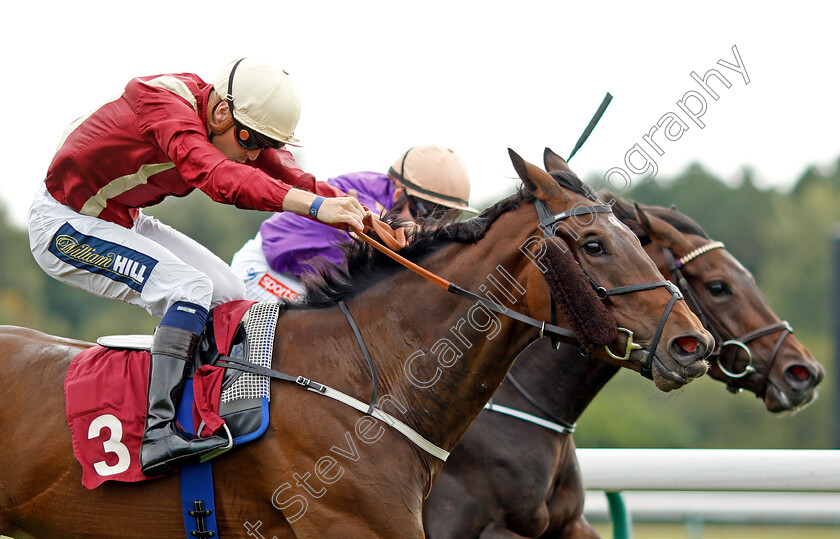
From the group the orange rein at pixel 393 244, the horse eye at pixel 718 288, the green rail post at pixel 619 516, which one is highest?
the horse eye at pixel 718 288

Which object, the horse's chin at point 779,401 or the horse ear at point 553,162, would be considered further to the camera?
the horse's chin at point 779,401

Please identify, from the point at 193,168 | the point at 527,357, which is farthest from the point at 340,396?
the point at 527,357

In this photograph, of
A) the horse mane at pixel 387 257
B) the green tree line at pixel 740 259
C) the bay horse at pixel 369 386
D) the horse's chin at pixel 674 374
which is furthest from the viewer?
the green tree line at pixel 740 259

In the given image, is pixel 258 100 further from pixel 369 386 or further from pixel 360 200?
pixel 360 200

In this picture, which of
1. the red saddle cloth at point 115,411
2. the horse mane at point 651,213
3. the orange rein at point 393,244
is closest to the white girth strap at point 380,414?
the red saddle cloth at point 115,411

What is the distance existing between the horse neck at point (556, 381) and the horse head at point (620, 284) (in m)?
1.42

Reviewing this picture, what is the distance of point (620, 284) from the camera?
335 centimetres

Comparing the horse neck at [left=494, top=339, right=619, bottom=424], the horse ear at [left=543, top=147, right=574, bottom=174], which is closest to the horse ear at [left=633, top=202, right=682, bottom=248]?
the horse neck at [left=494, top=339, right=619, bottom=424]

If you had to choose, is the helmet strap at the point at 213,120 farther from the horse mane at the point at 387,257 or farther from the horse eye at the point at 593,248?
the horse eye at the point at 593,248

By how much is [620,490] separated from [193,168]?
11.0ft

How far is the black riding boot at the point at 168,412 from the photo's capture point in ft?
11.0

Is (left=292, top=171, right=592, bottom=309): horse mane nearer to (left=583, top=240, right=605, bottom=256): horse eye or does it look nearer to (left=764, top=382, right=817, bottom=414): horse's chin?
(left=583, top=240, right=605, bottom=256): horse eye

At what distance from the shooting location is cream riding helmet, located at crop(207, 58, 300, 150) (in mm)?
3709

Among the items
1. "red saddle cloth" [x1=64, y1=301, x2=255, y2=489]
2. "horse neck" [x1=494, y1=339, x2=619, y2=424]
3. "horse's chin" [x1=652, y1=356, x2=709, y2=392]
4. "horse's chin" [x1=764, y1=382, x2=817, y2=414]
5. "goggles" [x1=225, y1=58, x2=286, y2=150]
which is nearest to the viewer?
"horse's chin" [x1=652, y1=356, x2=709, y2=392]
